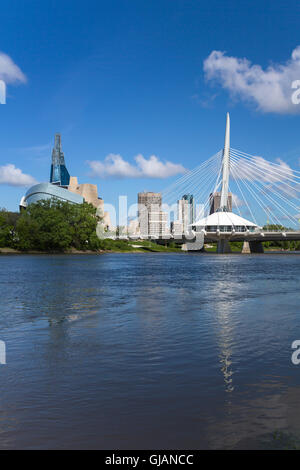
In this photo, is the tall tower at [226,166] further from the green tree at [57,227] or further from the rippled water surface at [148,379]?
the rippled water surface at [148,379]

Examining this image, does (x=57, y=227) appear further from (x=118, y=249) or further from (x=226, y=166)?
(x=226, y=166)

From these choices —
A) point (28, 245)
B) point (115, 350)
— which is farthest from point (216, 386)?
point (28, 245)

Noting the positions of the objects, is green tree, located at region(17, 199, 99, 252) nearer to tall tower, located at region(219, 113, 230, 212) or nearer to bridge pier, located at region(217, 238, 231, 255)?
bridge pier, located at region(217, 238, 231, 255)

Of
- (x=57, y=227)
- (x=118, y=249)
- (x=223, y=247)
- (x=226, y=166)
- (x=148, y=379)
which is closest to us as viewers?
(x=148, y=379)

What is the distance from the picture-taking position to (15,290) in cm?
2627

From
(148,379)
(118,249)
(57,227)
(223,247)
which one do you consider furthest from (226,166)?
(148,379)

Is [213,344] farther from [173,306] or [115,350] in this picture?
[173,306]

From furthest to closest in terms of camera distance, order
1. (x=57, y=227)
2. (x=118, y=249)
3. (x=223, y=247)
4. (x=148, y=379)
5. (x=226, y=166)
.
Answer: (x=118, y=249) < (x=223, y=247) < (x=57, y=227) < (x=226, y=166) < (x=148, y=379)

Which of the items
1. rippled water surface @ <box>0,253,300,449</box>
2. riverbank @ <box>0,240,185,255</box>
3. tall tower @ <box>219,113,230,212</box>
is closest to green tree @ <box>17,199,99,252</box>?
riverbank @ <box>0,240,185,255</box>

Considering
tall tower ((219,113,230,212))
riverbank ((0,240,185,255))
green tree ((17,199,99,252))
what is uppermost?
tall tower ((219,113,230,212))

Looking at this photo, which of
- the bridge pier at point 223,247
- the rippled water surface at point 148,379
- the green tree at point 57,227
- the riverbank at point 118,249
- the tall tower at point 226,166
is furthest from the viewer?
the bridge pier at point 223,247

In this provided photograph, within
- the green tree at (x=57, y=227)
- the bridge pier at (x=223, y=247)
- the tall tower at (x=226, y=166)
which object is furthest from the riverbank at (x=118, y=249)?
the tall tower at (x=226, y=166)

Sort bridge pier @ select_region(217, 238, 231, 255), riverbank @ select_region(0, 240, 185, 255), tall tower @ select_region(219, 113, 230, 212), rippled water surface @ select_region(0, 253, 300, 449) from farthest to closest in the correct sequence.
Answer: bridge pier @ select_region(217, 238, 231, 255) < riverbank @ select_region(0, 240, 185, 255) < tall tower @ select_region(219, 113, 230, 212) < rippled water surface @ select_region(0, 253, 300, 449)

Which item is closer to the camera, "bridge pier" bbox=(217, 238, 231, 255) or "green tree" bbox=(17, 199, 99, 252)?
"green tree" bbox=(17, 199, 99, 252)
